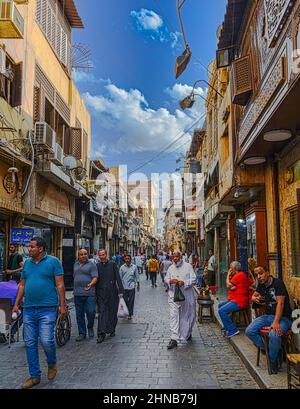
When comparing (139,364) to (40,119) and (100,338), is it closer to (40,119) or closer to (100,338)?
(100,338)

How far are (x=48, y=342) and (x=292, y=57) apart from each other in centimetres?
473

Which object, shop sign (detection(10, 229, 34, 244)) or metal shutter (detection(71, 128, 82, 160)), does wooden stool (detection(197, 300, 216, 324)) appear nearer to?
shop sign (detection(10, 229, 34, 244))

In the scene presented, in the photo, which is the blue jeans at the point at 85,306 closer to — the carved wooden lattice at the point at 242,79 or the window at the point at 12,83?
the carved wooden lattice at the point at 242,79

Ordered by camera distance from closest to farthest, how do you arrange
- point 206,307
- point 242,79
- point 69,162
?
point 242,79 < point 206,307 < point 69,162

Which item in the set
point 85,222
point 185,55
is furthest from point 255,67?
point 85,222

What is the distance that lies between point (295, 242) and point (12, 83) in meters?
8.92

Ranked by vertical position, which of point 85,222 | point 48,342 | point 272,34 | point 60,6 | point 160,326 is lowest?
point 160,326

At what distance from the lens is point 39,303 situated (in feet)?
18.1

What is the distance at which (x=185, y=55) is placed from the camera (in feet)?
31.9

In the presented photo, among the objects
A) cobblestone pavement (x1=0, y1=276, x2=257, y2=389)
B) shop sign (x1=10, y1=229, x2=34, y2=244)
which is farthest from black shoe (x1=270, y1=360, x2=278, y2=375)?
shop sign (x1=10, y1=229, x2=34, y2=244)

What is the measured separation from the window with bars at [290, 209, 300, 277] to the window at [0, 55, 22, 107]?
8185 millimetres

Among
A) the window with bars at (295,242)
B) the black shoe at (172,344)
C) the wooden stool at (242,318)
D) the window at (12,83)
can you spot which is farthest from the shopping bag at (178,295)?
the window at (12,83)

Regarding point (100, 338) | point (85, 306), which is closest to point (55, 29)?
point (85, 306)

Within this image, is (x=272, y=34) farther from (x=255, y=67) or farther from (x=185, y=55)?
(x=185, y=55)
